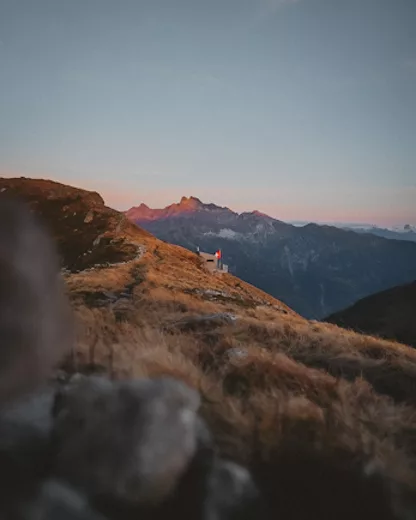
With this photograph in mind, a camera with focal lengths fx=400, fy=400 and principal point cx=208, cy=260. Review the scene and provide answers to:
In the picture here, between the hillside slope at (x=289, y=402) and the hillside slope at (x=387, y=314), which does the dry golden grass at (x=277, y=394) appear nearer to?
the hillside slope at (x=289, y=402)

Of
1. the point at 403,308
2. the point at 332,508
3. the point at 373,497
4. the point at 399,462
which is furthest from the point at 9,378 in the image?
the point at 403,308

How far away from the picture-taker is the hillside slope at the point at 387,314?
397ft

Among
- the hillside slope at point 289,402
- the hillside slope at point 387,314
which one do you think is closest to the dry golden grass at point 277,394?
the hillside slope at point 289,402

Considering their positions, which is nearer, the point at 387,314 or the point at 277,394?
the point at 277,394

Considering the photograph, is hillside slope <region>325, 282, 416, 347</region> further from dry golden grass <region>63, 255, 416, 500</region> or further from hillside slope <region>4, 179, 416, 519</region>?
dry golden grass <region>63, 255, 416, 500</region>

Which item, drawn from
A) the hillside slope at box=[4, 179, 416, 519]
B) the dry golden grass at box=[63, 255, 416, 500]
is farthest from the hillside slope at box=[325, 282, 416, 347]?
the dry golden grass at box=[63, 255, 416, 500]

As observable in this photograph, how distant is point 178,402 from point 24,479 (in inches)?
61.4

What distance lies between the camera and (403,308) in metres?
144

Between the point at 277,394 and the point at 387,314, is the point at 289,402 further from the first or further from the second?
the point at 387,314

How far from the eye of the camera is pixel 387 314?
140375 millimetres

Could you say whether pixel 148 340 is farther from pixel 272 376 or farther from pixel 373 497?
pixel 373 497

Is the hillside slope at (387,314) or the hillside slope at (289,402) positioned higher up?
the hillside slope at (289,402)

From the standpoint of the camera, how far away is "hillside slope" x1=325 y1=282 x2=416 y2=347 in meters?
121

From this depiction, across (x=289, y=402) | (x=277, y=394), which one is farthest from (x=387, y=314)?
(x=289, y=402)
